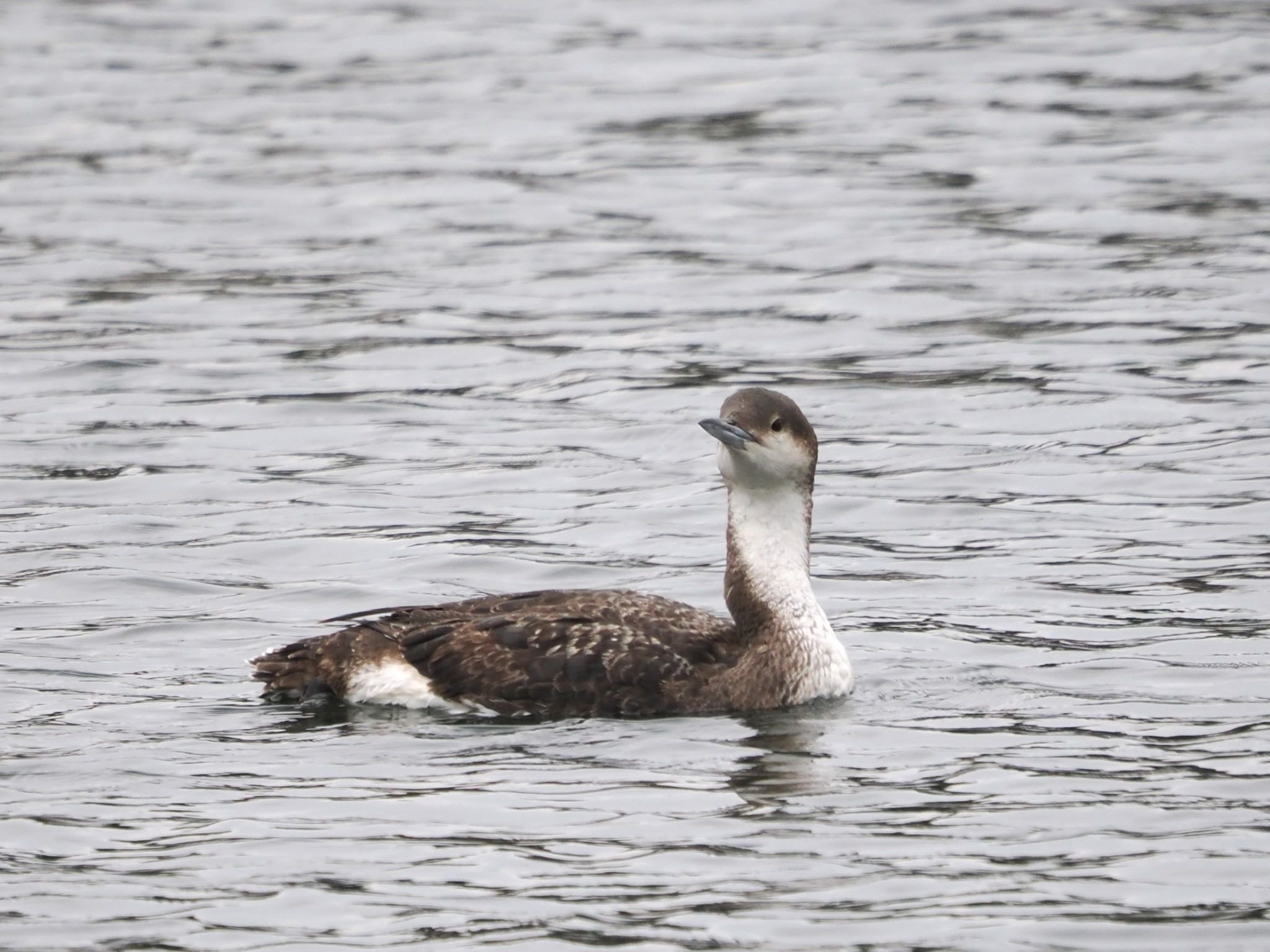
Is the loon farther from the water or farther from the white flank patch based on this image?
the water

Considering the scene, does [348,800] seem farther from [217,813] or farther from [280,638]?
[280,638]

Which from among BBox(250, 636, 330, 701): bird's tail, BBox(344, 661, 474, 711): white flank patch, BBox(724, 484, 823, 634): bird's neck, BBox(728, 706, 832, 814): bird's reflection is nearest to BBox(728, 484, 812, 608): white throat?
BBox(724, 484, 823, 634): bird's neck

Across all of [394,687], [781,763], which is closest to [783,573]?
[781,763]

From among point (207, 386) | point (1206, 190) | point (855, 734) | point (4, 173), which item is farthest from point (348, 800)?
point (4, 173)

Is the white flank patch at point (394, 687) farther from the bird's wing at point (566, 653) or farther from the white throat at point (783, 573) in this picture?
the white throat at point (783, 573)

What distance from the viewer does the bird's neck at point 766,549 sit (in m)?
10.3

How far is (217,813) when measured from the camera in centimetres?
866

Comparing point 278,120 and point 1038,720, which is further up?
point 278,120

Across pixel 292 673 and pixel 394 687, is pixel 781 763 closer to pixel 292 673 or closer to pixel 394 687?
pixel 394 687

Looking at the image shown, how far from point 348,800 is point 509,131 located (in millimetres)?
15463

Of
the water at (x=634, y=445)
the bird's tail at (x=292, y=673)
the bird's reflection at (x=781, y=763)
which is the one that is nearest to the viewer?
the water at (x=634, y=445)

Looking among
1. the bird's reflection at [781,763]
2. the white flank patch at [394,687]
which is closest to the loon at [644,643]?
the white flank patch at [394,687]

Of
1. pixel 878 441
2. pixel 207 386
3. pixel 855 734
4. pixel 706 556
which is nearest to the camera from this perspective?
pixel 855 734

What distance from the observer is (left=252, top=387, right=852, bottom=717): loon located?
9.91 metres
